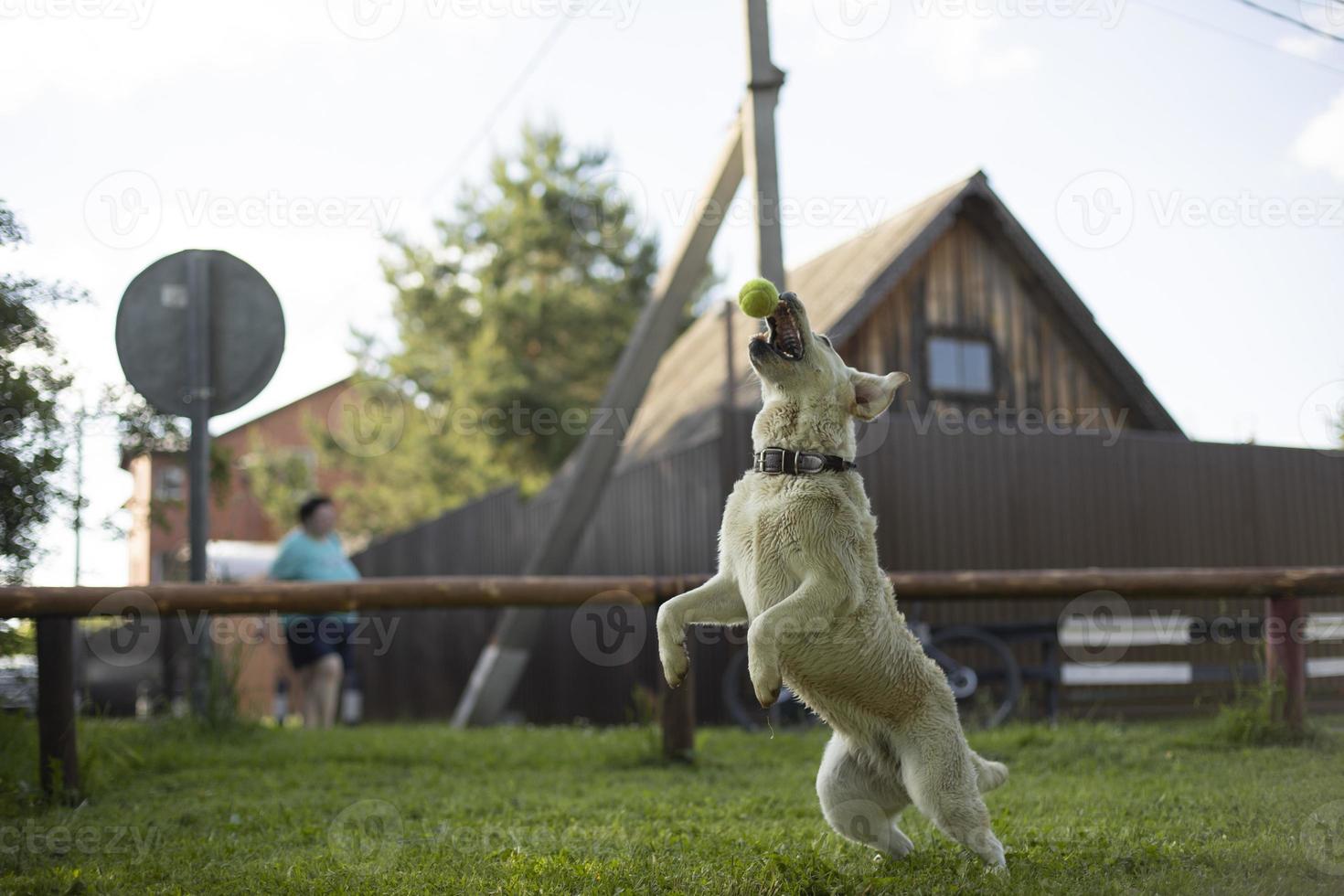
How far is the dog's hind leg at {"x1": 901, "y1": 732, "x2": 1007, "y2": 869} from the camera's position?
11.7ft

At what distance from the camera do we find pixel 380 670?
59.6 ft

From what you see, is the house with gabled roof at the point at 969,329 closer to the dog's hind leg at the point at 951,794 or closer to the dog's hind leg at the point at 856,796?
the dog's hind leg at the point at 856,796

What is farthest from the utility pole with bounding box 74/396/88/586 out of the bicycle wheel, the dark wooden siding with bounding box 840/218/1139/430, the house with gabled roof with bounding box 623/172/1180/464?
the dark wooden siding with bounding box 840/218/1139/430

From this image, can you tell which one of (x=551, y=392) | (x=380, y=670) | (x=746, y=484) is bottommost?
(x=380, y=670)

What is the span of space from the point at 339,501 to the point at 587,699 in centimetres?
2035

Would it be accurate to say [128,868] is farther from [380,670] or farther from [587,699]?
[380,670]

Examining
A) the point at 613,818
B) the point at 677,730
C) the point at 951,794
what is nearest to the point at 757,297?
the point at 951,794

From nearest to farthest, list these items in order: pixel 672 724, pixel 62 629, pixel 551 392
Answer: pixel 62 629, pixel 672 724, pixel 551 392

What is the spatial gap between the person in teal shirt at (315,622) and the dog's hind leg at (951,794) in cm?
617

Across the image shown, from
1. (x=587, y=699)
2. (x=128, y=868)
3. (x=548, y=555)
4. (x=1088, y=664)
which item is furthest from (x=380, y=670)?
(x=128, y=868)

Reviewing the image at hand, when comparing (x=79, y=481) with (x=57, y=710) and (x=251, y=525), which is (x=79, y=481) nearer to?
(x=57, y=710)

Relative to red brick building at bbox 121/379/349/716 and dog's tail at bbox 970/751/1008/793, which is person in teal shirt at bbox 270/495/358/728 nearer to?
red brick building at bbox 121/379/349/716

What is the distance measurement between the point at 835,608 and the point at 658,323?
577cm

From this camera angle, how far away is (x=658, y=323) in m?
9.05
